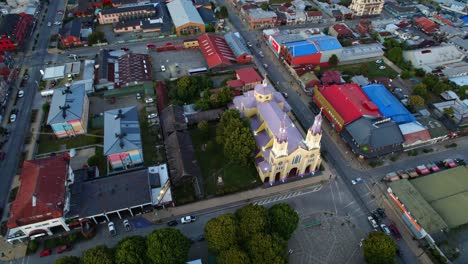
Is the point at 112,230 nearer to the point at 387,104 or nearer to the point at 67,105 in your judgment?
the point at 67,105

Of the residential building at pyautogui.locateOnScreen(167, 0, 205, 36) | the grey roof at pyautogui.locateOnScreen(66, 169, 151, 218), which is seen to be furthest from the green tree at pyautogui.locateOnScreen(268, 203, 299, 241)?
the residential building at pyautogui.locateOnScreen(167, 0, 205, 36)

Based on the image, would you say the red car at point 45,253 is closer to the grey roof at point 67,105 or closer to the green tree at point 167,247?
the green tree at point 167,247

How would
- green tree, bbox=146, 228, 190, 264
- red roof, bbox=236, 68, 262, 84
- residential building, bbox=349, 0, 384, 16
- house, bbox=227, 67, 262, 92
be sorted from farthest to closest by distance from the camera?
residential building, bbox=349, 0, 384, 16 < red roof, bbox=236, 68, 262, 84 < house, bbox=227, 67, 262, 92 < green tree, bbox=146, 228, 190, 264

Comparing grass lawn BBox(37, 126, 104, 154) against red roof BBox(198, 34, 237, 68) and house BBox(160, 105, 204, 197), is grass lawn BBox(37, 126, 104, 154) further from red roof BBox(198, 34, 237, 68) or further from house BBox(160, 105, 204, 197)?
red roof BBox(198, 34, 237, 68)

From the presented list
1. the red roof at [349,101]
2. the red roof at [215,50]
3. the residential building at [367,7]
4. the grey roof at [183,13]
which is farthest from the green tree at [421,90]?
the grey roof at [183,13]

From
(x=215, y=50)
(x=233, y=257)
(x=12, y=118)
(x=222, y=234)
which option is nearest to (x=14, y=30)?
(x=12, y=118)

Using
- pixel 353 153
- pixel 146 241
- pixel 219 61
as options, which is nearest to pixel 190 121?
pixel 219 61

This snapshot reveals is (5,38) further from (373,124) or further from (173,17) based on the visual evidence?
(373,124)
